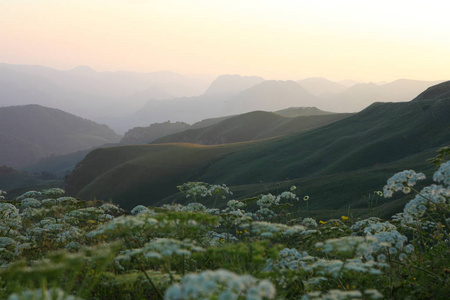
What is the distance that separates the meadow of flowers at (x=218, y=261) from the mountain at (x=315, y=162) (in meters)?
30.2

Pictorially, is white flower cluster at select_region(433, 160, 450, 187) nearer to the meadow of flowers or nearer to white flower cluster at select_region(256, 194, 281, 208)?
the meadow of flowers

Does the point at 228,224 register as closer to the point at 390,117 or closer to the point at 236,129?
the point at 390,117

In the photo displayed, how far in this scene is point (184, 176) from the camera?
83438mm

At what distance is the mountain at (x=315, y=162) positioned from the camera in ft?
152

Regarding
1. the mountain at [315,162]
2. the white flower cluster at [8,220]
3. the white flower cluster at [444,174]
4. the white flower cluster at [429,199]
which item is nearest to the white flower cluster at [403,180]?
the white flower cluster at [429,199]

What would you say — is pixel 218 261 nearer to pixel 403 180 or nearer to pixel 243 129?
pixel 403 180

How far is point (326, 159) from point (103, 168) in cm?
6529

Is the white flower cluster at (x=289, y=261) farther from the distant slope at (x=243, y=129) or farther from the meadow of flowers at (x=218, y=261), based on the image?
A: the distant slope at (x=243, y=129)

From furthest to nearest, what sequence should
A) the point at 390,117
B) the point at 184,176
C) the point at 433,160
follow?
1. the point at 184,176
2. the point at 390,117
3. the point at 433,160

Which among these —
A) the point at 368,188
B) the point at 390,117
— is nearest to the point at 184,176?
the point at 390,117

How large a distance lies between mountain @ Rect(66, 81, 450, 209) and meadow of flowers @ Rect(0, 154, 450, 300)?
3020 cm

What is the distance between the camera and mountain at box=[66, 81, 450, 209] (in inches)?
1827

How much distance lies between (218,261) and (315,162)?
58.9 m

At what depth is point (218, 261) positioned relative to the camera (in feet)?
23.9
